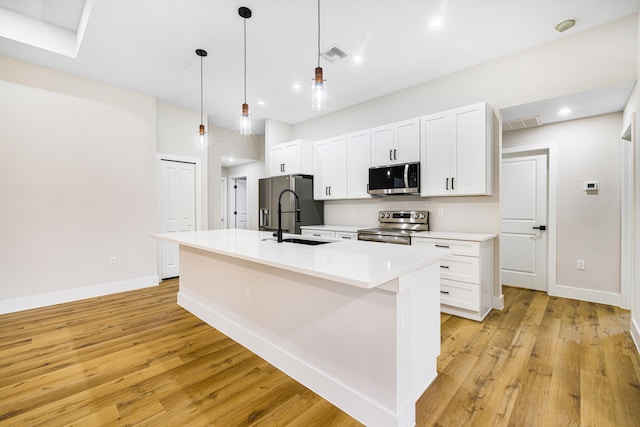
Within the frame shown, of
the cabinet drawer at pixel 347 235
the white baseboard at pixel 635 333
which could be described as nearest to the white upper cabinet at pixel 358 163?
the cabinet drawer at pixel 347 235

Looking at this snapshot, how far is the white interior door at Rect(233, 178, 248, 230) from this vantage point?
7.48m

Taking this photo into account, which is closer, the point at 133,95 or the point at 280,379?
the point at 280,379

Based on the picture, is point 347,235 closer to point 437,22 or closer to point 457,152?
point 457,152

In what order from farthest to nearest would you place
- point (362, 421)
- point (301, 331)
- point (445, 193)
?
point (445, 193), point (301, 331), point (362, 421)

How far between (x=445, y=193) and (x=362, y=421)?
2653 millimetres

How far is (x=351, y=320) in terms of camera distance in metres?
1.68

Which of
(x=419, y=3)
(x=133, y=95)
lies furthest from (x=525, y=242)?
(x=133, y=95)

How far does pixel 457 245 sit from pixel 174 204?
14.4ft

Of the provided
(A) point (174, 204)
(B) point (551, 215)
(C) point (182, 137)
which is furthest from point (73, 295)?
(B) point (551, 215)

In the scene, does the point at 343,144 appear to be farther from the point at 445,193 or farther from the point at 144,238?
the point at 144,238

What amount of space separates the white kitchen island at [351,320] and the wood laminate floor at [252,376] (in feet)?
0.45

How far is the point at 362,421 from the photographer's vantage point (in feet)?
5.24

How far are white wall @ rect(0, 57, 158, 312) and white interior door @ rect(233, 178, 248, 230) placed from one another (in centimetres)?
310

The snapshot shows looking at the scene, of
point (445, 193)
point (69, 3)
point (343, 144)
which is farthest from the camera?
point (343, 144)
